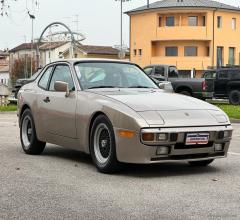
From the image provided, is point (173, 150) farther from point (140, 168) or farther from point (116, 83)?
point (116, 83)

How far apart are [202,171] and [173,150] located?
2.86ft

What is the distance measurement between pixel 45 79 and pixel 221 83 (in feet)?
72.2

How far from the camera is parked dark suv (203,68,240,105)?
99.9 ft

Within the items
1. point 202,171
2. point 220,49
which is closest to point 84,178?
point 202,171

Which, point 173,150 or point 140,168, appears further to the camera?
point 140,168

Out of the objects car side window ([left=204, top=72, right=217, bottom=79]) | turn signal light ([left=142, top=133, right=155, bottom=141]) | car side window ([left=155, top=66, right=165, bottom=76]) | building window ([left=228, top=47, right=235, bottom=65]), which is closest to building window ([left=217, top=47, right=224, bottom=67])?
building window ([left=228, top=47, right=235, bottom=65])

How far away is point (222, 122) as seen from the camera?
25.8 feet

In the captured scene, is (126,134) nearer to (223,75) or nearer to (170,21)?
(223,75)

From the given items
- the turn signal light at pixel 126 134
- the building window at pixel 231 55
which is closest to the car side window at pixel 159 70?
the turn signal light at pixel 126 134

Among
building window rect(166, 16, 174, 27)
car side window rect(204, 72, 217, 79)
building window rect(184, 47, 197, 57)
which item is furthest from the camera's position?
building window rect(166, 16, 174, 27)

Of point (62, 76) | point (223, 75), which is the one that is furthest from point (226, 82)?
point (62, 76)

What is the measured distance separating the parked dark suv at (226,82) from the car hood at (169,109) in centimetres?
2244

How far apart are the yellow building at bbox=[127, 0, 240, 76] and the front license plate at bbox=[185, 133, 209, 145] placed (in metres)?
66.4

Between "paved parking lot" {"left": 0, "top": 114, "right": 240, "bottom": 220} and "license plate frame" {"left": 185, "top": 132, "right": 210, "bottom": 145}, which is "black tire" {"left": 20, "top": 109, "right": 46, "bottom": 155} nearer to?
"paved parking lot" {"left": 0, "top": 114, "right": 240, "bottom": 220}
